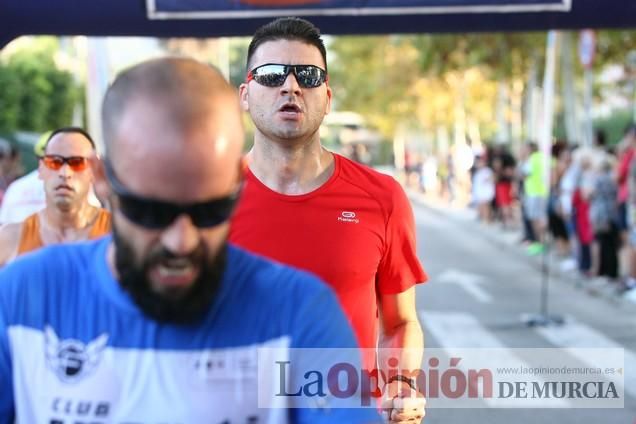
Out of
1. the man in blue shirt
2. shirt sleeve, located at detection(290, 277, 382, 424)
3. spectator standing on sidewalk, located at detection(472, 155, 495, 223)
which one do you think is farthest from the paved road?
the man in blue shirt

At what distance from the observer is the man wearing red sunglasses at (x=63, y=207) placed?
530 cm

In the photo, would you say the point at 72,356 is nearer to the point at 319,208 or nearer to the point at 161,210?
the point at 161,210

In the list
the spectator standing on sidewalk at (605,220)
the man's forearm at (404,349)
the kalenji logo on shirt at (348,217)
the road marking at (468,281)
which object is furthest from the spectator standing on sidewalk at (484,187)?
the kalenji logo on shirt at (348,217)

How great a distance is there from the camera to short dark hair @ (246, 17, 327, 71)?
396cm

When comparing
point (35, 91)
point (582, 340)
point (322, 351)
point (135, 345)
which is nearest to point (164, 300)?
point (135, 345)

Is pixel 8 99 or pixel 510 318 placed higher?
pixel 8 99

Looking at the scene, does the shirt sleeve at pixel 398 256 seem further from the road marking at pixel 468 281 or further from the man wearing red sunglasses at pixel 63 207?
the road marking at pixel 468 281

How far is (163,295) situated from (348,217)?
198 cm

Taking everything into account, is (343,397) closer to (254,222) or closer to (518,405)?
(254,222)

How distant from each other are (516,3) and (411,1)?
63 cm

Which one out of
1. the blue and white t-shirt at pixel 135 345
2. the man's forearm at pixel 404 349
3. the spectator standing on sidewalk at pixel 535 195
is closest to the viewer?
the blue and white t-shirt at pixel 135 345

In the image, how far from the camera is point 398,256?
384 cm

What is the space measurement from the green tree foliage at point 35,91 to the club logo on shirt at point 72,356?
3199 cm

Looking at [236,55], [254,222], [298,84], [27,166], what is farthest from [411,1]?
[236,55]
